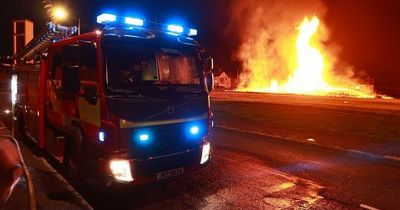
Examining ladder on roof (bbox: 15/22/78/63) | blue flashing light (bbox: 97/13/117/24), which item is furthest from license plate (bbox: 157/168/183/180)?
ladder on roof (bbox: 15/22/78/63)

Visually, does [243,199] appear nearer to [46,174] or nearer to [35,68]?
[46,174]

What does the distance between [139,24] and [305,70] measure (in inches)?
1524

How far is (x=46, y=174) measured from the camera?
7.11 metres

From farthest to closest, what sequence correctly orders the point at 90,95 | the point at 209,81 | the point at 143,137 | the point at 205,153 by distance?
the point at 209,81
the point at 205,153
the point at 90,95
the point at 143,137

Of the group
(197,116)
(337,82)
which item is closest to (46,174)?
(197,116)

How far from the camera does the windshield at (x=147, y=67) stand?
5719mm

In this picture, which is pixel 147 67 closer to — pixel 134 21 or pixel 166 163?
pixel 134 21

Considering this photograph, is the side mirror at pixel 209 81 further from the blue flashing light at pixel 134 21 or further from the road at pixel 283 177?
the road at pixel 283 177

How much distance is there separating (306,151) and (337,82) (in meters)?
36.4

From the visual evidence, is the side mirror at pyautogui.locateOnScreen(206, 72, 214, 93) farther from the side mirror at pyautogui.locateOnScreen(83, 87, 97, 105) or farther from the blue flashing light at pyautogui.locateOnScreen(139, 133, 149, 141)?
the side mirror at pyautogui.locateOnScreen(83, 87, 97, 105)

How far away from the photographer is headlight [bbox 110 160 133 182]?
549 cm

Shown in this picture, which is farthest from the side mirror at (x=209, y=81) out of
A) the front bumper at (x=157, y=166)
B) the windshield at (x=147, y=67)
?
Answer: the front bumper at (x=157, y=166)

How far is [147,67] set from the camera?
6129mm

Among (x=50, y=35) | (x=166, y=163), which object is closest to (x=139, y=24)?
(x=166, y=163)
